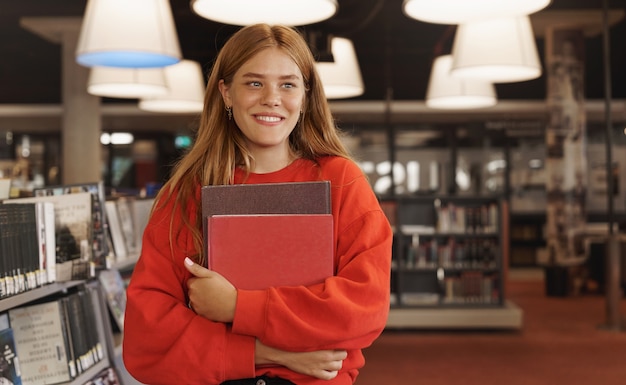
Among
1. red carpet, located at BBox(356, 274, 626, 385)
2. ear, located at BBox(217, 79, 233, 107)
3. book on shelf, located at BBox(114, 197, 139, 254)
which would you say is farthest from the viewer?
red carpet, located at BBox(356, 274, 626, 385)

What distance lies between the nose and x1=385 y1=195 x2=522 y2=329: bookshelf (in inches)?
269

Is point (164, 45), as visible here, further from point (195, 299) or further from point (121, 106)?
point (121, 106)

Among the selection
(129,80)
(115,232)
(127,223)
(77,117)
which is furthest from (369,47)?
(115,232)

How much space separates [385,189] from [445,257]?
18.0ft

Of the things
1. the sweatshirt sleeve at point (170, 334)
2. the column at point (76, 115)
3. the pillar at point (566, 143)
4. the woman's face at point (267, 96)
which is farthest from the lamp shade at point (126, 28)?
the pillar at point (566, 143)

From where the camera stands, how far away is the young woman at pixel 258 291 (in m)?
1.60

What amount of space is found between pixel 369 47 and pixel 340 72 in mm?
7545

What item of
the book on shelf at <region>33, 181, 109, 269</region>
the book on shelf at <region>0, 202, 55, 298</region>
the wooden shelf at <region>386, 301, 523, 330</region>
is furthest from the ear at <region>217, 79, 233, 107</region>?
the wooden shelf at <region>386, 301, 523, 330</region>

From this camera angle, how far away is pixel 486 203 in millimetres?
8797

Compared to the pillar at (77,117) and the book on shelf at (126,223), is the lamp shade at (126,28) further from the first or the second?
the pillar at (77,117)

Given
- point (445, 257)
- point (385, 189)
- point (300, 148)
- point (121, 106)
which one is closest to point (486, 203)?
point (445, 257)

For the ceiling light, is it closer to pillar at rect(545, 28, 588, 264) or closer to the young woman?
pillar at rect(545, 28, 588, 264)

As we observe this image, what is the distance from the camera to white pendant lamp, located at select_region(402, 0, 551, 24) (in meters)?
3.30

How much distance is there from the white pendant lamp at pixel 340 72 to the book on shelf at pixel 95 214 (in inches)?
105
